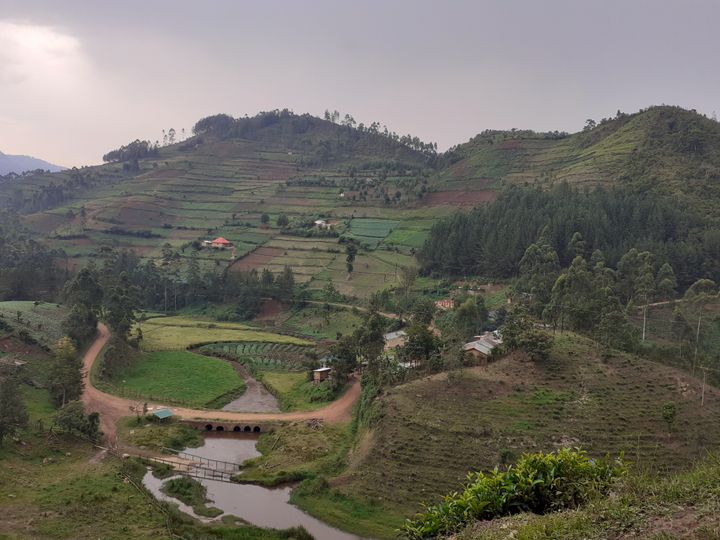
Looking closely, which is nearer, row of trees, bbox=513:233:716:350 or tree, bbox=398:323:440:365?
tree, bbox=398:323:440:365

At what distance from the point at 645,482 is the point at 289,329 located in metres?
53.8

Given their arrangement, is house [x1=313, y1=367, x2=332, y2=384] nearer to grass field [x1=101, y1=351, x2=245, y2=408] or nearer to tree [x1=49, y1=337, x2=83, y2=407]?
grass field [x1=101, y1=351, x2=245, y2=408]

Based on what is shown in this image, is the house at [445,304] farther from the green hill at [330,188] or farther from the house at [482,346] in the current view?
the house at [482,346]

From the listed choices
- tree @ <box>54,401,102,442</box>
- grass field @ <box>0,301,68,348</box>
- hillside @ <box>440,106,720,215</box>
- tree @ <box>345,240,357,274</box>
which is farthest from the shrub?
hillside @ <box>440,106,720,215</box>

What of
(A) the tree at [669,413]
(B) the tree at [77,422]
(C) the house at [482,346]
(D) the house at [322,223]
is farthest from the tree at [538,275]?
(D) the house at [322,223]

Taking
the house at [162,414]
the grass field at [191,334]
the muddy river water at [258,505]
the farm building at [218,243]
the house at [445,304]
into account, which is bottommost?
the muddy river water at [258,505]

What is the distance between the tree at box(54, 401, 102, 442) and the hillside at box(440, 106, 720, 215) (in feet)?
209

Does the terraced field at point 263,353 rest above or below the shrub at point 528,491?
below

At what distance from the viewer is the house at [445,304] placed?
55.6 meters

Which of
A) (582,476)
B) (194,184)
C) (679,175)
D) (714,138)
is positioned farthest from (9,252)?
(714,138)

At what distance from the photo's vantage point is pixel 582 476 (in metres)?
10.2

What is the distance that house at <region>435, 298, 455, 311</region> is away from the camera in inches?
2189

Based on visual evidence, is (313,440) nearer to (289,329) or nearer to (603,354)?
(603,354)

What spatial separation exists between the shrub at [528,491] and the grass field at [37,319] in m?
42.4
